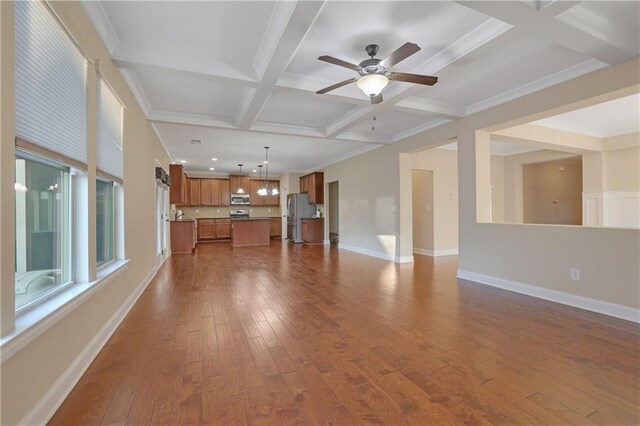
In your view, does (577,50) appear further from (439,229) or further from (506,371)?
(439,229)

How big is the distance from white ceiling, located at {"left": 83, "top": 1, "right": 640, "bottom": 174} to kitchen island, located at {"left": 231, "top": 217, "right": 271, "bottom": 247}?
16.1ft

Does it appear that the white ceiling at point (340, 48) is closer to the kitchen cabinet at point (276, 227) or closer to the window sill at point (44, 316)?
the window sill at point (44, 316)

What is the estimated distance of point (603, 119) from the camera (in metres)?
4.64

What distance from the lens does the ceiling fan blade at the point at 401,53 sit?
2.21 metres

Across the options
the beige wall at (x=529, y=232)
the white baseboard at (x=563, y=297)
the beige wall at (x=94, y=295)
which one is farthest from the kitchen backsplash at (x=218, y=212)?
the white baseboard at (x=563, y=297)

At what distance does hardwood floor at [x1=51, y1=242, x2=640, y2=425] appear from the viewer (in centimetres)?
152

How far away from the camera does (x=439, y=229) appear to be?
22.6 feet

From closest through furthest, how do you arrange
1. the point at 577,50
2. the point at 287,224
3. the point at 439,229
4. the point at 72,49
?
the point at 72,49
the point at 577,50
the point at 439,229
the point at 287,224

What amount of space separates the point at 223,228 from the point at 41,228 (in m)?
9.46

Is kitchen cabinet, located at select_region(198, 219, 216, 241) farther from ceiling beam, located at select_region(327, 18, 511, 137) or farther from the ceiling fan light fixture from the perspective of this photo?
the ceiling fan light fixture

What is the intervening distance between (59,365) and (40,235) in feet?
2.55

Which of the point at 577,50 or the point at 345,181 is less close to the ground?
the point at 577,50

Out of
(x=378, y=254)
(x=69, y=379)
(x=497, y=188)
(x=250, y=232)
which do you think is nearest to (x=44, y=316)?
(x=69, y=379)

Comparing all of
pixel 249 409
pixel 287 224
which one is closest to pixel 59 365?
pixel 249 409
